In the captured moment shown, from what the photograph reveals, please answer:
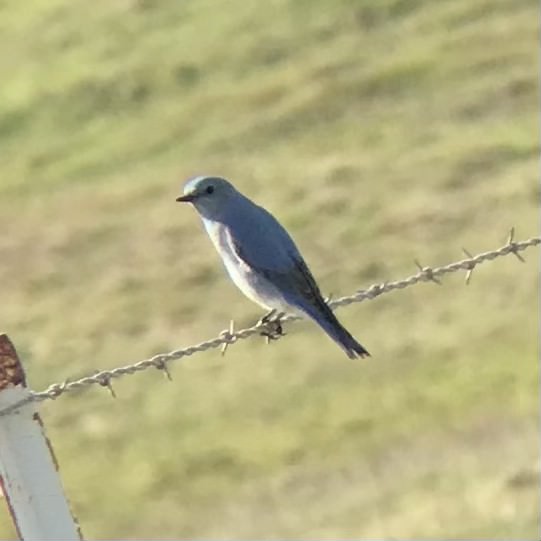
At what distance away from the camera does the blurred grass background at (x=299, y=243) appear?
14.5 m

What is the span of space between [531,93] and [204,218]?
20.8 metres

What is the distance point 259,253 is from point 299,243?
1602 cm

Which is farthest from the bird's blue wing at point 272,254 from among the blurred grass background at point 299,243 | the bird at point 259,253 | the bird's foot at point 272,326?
the blurred grass background at point 299,243

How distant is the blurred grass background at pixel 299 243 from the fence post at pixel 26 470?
6226 mm

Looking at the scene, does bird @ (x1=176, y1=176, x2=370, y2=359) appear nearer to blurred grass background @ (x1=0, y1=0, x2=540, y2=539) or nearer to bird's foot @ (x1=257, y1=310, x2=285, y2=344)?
bird's foot @ (x1=257, y1=310, x2=285, y2=344)

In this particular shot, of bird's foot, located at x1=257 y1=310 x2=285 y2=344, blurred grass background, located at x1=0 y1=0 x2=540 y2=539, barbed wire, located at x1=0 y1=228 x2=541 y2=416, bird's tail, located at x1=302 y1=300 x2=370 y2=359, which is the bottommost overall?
barbed wire, located at x1=0 y1=228 x2=541 y2=416

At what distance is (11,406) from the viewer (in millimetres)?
4492

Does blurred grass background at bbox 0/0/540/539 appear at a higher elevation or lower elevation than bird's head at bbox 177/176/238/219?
higher

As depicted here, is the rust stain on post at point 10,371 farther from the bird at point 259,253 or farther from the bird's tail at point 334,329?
the bird at point 259,253

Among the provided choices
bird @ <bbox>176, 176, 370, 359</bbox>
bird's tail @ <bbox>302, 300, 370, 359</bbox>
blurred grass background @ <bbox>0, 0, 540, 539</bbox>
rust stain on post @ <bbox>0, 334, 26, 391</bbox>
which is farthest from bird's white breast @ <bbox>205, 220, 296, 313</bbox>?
blurred grass background @ <bbox>0, 0, 540, 539</bbox>

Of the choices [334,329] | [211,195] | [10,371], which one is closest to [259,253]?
[211,195]

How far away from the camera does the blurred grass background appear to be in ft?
47.6

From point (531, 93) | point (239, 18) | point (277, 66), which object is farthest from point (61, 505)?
point (239, 18)

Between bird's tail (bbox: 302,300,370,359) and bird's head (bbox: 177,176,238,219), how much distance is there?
0.79 metres
